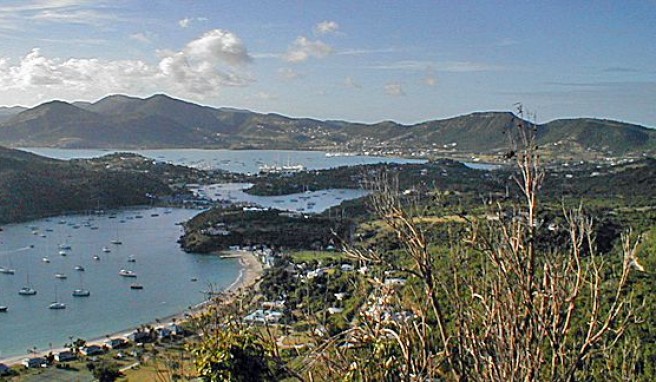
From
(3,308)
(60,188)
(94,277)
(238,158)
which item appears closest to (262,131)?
(238,158)

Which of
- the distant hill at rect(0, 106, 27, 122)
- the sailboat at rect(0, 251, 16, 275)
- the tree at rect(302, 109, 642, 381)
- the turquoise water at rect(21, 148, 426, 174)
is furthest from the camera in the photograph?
the distant hill at rect(0, 106, 27, 122)

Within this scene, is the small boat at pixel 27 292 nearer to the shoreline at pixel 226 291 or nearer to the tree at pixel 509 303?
the shoreline at pixel 226 291

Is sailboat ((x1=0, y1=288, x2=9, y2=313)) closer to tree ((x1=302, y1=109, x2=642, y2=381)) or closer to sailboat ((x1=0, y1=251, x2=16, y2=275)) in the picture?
sailboat ((x1=0, y1=251, x2=16, y2=275))

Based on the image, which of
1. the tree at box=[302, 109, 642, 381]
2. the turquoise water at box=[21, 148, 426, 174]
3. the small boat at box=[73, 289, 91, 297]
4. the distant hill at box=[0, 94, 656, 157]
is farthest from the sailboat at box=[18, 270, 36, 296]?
the distant hill at box=[0, 94, 656, 157]

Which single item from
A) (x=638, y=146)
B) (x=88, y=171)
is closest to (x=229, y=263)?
(x=88, y=171)

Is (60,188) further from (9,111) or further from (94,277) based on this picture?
(9,111)

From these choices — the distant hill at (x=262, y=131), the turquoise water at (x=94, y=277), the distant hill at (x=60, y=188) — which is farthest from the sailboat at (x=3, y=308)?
the distant hill at (x=262, y=131)

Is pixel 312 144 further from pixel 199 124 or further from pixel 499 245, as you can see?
pixel 499 245
